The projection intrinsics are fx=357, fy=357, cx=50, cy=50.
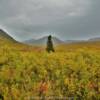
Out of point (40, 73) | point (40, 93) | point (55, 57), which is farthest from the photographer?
point (55, 57)

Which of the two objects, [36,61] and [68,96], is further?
[36,61]

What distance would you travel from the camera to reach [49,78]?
543 inches

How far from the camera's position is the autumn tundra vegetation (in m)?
13.0

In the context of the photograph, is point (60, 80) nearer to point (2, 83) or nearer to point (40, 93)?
point (40, 93)

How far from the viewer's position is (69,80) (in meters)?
13.7

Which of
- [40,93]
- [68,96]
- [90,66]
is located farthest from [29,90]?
[90,66]

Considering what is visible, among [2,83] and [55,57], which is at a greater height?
[55,57]

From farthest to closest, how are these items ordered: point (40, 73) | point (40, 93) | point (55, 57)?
1. point (55, 57)
2. point (40, 73)
3. point (40, 93)

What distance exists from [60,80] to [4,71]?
85.3 inches

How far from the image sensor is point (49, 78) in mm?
13797

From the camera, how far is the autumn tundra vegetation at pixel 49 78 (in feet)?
42.8

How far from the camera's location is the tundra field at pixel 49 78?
1304 centimetres

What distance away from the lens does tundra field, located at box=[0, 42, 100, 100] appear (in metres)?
13.0

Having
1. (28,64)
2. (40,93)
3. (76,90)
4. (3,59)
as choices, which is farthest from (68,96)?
(3,59)
